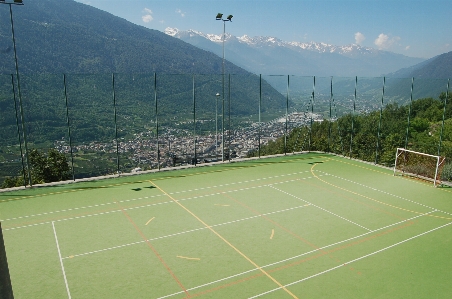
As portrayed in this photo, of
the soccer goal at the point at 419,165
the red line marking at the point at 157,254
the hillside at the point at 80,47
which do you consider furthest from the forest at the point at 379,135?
the hillside at the point at 80,47

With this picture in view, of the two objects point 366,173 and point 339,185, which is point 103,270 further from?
point 366,173

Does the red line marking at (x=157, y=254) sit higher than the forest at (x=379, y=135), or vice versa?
the forest at (x=379, y=135)

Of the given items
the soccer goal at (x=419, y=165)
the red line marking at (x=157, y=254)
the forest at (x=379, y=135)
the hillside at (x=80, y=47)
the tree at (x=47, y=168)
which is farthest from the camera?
the hillside at (x=80, y=47)

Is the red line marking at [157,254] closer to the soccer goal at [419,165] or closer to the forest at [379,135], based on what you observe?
the forest at [379,135]

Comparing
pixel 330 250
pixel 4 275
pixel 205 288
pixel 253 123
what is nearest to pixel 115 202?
pixel 205 288

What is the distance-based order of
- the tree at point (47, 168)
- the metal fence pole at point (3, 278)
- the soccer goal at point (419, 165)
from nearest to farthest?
the metal fence pole at point (3, 278)
the soccer goal at point (419, 165)
the tree at point (47, 168)

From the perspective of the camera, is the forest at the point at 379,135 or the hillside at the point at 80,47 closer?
the forest at the point at 379,135

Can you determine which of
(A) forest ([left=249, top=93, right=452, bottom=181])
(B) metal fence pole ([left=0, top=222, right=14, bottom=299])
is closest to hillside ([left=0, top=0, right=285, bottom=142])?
(A) forest ([left=249, top=93, right=452, bottom=181])
